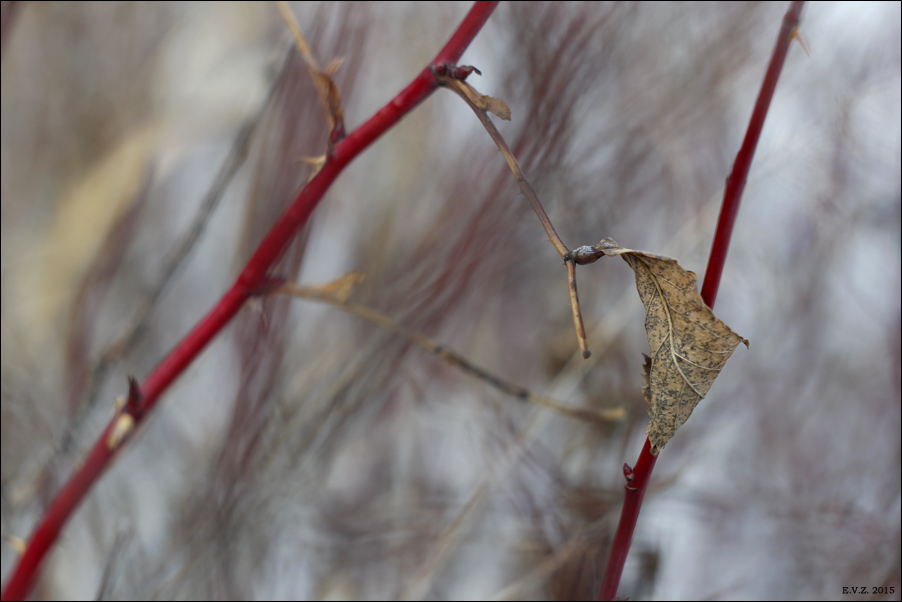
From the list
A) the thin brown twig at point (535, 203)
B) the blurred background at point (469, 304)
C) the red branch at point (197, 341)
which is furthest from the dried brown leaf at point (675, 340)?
the blurred background at point (469, 304)

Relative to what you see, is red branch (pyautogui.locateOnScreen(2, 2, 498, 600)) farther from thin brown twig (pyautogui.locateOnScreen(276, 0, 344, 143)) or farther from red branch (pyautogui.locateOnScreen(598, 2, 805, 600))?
red branch (pyautogui.locateOnScreen(598, 2, 805, 600))

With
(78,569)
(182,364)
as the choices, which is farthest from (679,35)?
(78,569)

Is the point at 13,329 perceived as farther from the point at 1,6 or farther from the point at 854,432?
the point at 854,432

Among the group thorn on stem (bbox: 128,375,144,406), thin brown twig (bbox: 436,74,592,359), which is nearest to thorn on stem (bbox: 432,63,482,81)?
thin brown twig (bbox: 436,74,592,359)

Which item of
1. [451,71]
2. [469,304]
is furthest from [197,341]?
[469,304]

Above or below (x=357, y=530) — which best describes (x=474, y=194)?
above

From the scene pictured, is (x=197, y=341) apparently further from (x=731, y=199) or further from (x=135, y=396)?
(x=731, y=199)
